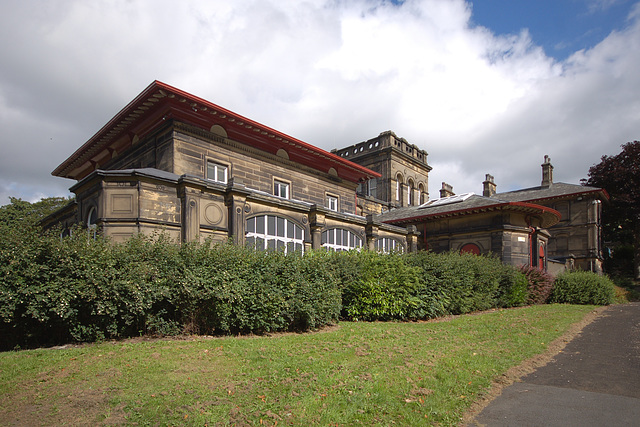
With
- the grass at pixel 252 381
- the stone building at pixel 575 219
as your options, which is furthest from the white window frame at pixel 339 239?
the stone building at pixel 575 219

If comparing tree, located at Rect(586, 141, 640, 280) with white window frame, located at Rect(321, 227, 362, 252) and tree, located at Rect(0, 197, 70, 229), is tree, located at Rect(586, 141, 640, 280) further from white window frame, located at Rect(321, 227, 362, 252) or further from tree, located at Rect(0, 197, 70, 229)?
tree, located at Rect(0, 197, 70, 229)

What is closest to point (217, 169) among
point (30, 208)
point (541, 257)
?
point (541, 257)

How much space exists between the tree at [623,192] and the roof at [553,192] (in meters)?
3.02

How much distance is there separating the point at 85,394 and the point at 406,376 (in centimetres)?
427

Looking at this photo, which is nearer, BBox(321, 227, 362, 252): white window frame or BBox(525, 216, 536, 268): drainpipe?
BBox(321, 227, 362, 252): white window frame

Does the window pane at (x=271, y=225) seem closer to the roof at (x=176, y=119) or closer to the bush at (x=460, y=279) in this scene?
the roof at (x=176, y=119)

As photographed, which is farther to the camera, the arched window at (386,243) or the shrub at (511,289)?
the arched window at (386,243)

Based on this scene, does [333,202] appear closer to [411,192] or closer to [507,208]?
[507,208]

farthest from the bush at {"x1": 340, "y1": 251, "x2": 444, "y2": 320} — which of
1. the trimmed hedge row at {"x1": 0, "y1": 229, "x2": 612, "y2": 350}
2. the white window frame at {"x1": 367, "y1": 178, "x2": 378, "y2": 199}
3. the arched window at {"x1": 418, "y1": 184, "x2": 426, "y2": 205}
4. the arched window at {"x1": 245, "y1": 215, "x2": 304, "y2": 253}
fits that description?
the arched window at {"x1": 418, "y1": 184, "x2": 426, "y2": 205}

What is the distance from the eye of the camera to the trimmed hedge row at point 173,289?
681cm

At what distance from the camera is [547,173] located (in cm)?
3566

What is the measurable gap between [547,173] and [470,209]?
56.8 ft

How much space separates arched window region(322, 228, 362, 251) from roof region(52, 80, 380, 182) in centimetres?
497

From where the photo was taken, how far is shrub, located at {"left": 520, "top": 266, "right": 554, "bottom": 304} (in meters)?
18.5
